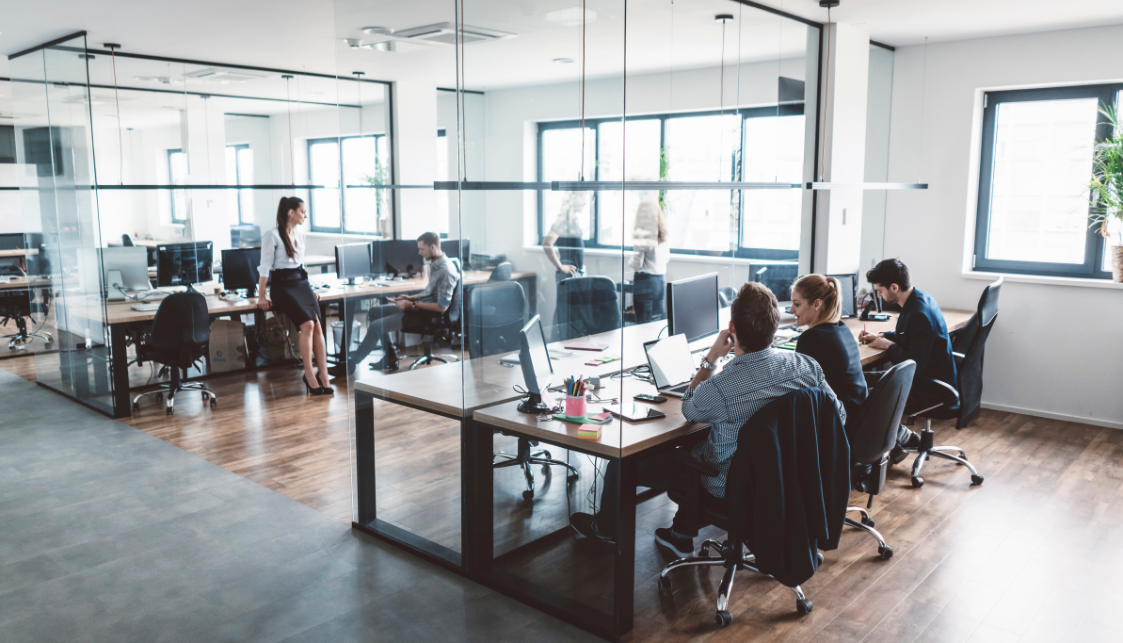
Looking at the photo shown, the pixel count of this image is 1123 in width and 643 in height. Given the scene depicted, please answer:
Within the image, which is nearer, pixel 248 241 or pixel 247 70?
pixel 247 70

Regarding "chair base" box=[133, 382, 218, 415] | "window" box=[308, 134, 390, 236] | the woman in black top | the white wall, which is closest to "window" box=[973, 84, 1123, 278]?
the white wall

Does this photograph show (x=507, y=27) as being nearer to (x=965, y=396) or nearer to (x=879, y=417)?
(x=879, y=417)

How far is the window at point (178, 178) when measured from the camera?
25.0 ft

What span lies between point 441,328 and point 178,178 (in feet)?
17.2

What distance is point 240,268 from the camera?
24.5 feet

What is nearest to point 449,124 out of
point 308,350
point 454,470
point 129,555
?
point 454,470

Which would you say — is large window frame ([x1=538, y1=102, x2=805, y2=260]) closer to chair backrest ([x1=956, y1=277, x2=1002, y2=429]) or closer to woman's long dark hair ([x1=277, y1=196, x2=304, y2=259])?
chair backrest ([x1=956, y1=277, x2=1002, y2=429])

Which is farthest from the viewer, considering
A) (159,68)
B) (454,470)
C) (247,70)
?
(247,70)

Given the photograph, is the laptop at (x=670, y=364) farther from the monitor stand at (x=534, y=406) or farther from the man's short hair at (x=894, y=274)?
the man's short hair at (x=894, y=274)

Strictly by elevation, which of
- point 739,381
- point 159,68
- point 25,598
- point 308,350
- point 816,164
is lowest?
point 25,598

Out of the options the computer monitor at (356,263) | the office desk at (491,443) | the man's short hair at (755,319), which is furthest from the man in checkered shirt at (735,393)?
the computer monitor at (356,263)

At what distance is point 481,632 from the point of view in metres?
3.09

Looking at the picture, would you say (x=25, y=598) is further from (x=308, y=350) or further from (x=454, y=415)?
(x=308, y=350)

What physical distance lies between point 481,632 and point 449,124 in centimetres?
203
